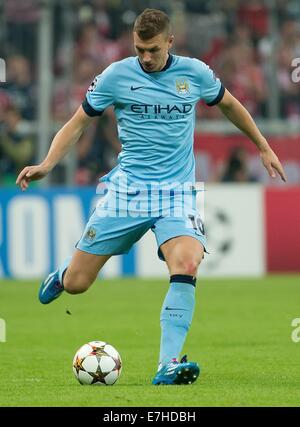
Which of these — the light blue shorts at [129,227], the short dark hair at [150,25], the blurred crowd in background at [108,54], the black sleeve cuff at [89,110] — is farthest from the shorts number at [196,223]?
the blurred crowd in background at [108,54]

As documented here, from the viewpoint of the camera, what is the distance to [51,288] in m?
9.02

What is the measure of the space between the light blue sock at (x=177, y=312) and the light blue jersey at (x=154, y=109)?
29.4 inches

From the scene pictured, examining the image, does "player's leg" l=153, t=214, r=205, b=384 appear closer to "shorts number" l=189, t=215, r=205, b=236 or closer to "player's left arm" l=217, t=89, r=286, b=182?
"shorts number" l=189, t=215, r=205, b=236

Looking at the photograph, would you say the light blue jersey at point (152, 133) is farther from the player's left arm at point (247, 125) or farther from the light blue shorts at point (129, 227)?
the player's left arm at point (247, 125)

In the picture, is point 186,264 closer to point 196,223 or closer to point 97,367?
point 196,223

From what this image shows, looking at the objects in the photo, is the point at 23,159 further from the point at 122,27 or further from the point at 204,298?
the point at 204,298

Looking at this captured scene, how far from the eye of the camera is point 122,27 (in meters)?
18.6

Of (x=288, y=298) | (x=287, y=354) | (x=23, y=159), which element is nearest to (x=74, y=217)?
(x=23, y=159)

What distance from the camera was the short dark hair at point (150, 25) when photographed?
769cm

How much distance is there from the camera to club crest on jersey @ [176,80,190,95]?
811 cm

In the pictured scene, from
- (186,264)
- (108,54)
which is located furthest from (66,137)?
(108,54)

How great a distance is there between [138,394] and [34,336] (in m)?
4.27

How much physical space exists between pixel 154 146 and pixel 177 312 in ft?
3.81
